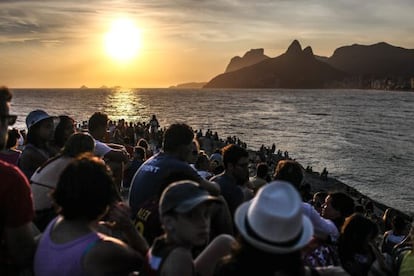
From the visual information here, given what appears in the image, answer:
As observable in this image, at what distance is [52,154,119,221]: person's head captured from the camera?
3100 mm

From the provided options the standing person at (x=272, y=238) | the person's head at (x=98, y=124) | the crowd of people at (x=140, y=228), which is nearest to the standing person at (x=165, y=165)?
the crowd of people at (x=140, y=228)

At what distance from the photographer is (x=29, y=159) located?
5.77m

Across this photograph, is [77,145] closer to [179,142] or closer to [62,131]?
[179,142]

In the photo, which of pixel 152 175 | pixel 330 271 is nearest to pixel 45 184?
pixel 152 175

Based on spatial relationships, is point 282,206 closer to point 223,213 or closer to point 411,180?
point 223,213

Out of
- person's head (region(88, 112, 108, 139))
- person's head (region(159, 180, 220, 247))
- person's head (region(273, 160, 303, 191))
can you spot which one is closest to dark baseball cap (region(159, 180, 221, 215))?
person's head (region(159, 180, 220, 247))

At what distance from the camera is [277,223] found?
2.72 metres

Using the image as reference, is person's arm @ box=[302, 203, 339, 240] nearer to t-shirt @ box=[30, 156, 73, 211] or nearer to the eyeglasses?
t-shirt @ box=[30, 156, 73, 211]

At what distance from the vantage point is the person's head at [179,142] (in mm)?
4898

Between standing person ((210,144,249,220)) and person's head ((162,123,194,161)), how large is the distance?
2.17 feet

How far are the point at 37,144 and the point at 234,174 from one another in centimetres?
237

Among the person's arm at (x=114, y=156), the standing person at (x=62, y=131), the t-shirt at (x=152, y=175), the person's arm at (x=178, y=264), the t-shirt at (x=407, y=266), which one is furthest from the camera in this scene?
the person's arm at (x=114, y=156)

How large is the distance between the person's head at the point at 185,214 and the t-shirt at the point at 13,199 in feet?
2.84

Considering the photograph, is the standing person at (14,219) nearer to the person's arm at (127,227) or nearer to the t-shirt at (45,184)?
the person's arm at (127,227)
